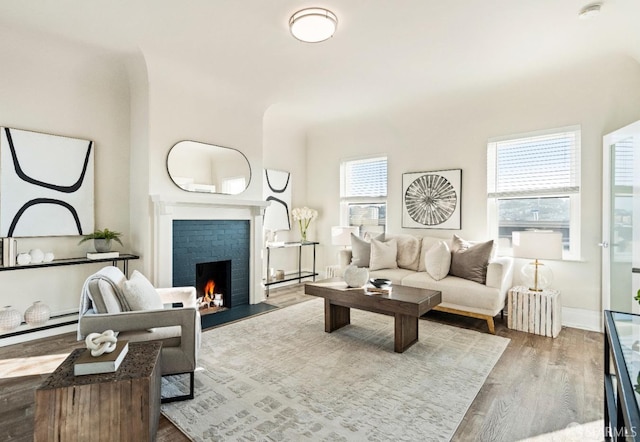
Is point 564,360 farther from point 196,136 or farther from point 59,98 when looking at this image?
point 59,98

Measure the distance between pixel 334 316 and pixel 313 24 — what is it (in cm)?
273

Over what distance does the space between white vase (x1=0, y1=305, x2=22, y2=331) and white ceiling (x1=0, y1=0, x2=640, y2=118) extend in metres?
2.54

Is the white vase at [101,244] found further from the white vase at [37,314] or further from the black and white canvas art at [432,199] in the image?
the black and white canvas art at [432,199]

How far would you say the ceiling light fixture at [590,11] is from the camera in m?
2.55

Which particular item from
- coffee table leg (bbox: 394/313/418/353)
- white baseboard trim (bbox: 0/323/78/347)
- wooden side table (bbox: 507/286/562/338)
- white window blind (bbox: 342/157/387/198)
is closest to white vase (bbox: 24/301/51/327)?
white baseboard trim (bbox: 0/323/78/347)

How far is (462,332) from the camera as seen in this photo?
3527 mm

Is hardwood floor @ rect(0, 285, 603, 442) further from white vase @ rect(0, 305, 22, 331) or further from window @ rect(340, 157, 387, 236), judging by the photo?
window @ rect(340, 157, 387, 236)

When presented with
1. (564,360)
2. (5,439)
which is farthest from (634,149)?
(5,439)

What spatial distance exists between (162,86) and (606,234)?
4954 mm

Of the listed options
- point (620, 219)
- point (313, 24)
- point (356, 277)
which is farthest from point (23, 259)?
point (620, 219)

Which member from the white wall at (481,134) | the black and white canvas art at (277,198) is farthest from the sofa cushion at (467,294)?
the black and white canvas art at (277,198)

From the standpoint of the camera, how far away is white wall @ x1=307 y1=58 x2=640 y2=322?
3.62 m

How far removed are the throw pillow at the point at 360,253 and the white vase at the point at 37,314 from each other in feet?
11.3

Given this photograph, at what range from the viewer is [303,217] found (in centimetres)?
581
